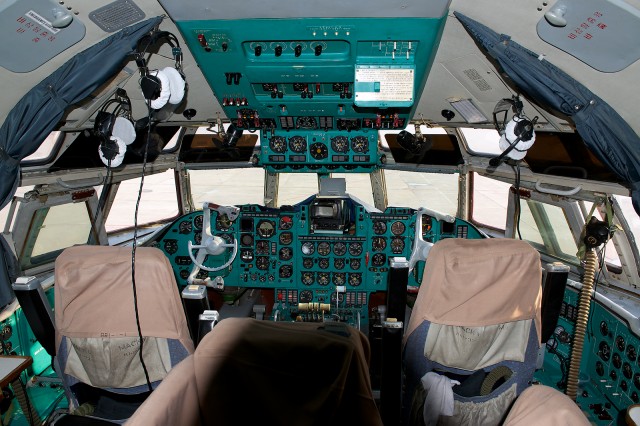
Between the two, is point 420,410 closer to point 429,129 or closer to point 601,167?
point 601,167

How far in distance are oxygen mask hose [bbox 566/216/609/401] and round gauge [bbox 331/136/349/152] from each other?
2892mm

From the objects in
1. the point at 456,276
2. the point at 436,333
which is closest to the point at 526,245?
the point at 456,276

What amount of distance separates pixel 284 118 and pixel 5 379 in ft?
12.2

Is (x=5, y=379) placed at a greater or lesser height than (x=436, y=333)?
lesser

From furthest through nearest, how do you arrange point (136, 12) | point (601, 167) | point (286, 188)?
point (286, 188)
point (601, 167)
point (136, 12)

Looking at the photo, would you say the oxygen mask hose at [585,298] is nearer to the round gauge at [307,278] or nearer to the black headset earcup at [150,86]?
the round gauge at [307,278]

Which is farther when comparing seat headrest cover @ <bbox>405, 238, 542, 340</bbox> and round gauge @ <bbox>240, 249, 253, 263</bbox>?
round gauge @ <bbox>240, 249, 253, 263</bbox>

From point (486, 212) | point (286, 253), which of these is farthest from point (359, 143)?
point (486, 212)

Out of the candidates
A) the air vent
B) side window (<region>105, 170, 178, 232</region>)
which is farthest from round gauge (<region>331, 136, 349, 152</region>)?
side window (<region>105, 170, 178, 232</region>)

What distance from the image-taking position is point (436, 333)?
2619mm

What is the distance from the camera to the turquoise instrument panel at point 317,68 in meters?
3.46

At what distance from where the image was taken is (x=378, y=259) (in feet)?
18.3

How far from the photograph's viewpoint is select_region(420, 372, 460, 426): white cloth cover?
250 centimetres

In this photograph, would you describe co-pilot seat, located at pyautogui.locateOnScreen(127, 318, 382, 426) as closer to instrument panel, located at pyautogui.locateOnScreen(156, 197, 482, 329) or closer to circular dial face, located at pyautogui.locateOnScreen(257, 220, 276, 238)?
instrument panel, located at pyautogui.locateOnScreen(156, 197, 482, 329)
